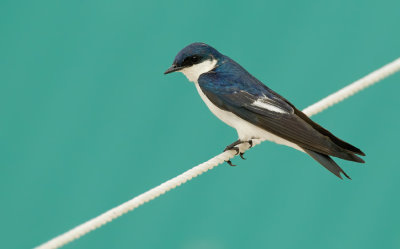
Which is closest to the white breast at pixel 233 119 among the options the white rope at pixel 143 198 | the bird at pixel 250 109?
the bird at pixel 250 109

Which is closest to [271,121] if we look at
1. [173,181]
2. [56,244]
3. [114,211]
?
[173,181]

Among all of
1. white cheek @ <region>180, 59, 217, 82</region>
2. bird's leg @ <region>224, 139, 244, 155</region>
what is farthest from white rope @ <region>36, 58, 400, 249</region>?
white cheek @ <region>180, 59, 217, 82</region>

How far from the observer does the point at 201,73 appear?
2449 millimetres

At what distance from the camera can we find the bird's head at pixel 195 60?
94.5 inches

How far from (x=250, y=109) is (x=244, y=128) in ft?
0.24

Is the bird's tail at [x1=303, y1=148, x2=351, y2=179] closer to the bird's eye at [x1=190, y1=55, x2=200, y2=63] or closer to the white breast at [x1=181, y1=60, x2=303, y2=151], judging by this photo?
the white breast at [x1=181, y1=60, x2=303, y2=151]

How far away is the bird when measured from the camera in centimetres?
213

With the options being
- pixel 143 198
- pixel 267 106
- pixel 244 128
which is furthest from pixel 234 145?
pixel 143 198

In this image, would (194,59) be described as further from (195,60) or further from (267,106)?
(267,106)

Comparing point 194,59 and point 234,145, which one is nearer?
point 234,145

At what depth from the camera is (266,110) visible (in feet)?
7.48

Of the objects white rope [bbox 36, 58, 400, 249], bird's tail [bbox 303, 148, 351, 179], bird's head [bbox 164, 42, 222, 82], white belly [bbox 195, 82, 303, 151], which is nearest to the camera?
white rope [bbox 36, 58, 400, 249]

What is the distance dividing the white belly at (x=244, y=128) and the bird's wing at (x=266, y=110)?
0.03 m

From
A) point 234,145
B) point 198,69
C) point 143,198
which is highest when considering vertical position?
point 198,69
